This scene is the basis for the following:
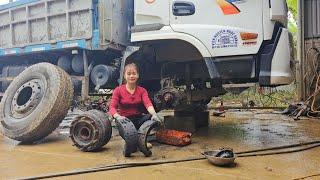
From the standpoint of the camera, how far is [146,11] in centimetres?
484

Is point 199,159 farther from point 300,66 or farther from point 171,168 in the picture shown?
point 300,66

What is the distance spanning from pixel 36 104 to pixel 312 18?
664 centimetres

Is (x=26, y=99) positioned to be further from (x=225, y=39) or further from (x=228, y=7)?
(x=228, y=7)

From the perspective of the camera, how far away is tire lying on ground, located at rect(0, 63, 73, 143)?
4625 mm

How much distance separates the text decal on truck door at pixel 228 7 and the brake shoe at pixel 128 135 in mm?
1893

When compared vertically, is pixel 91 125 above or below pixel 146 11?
below

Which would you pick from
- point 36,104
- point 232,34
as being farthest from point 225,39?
point 36,104

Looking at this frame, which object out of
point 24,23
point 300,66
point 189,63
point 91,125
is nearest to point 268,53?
point 189,63

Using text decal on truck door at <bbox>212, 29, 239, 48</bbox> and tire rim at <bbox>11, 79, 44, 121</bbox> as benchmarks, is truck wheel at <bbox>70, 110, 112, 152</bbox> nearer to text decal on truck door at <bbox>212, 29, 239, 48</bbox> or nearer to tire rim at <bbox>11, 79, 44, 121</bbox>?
tire rim at <bbox>11, 79, 44, 121</bbox>

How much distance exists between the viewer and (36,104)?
4820mm

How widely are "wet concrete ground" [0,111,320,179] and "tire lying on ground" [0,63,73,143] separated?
0.69 ft

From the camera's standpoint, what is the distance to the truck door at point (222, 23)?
4.32 meters

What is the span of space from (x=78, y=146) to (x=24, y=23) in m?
2.82

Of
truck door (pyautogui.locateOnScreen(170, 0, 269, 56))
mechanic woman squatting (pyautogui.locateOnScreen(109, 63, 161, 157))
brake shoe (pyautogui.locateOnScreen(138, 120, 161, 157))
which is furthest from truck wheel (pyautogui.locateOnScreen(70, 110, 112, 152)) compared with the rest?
truck door (pyautogui.locateOnScreen(170, 0, 269, 56))
